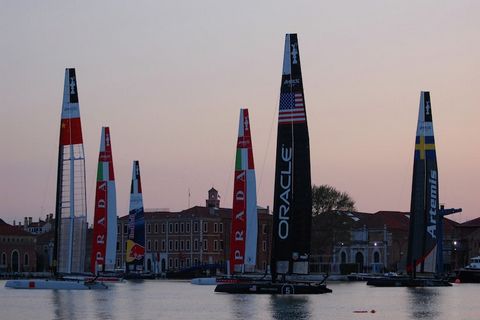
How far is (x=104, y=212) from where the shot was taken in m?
87.4

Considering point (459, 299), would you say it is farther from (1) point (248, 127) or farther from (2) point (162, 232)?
(2) point (162, 232)

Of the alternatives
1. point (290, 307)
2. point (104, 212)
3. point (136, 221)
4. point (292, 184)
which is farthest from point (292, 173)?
point (136, 221)

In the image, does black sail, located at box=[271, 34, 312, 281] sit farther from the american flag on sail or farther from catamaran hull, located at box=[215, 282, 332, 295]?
catamaran hull, located at box=[215, 282, 332, 295]

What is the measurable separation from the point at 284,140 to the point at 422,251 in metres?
30.7

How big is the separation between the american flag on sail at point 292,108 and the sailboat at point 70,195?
1666 cm

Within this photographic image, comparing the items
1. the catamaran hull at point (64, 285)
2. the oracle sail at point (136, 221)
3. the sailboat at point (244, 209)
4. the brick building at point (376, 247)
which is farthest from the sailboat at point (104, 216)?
the brick building at point (376, 247)

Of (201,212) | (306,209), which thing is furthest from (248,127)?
(201,212)

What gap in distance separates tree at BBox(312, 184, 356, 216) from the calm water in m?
69.9

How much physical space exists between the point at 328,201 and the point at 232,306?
87.8 metres

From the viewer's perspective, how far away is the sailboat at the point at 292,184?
60781 mm

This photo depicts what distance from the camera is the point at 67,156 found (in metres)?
72.7

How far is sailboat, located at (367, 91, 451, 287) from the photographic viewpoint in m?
86.7

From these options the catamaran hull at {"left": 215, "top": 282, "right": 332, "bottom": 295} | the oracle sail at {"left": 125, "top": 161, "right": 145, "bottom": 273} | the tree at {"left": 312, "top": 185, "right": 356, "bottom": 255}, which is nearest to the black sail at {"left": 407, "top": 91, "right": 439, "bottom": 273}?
the catamaran hull at {"left": 215, "top": 282, "right": 332, "bottom": 295}

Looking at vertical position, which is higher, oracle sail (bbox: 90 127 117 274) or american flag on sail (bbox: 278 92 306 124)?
american flag on sail (bbox: 278 92 306 124)
